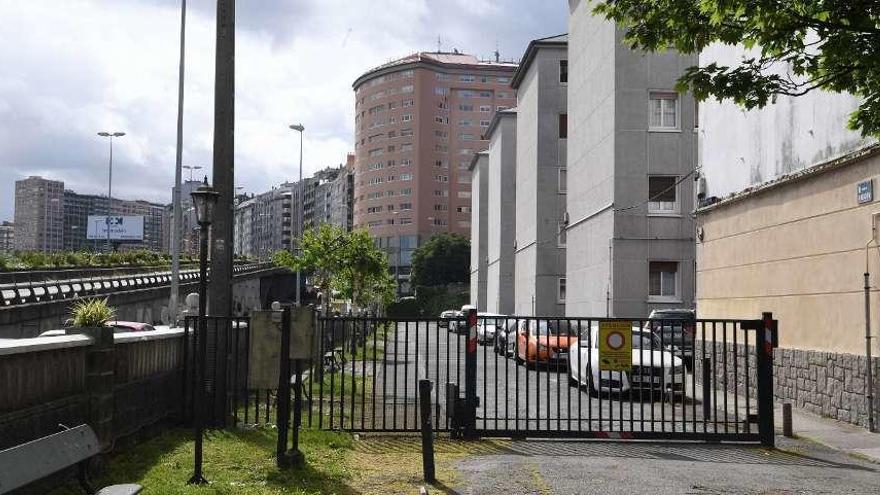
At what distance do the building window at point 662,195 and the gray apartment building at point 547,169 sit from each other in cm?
1926

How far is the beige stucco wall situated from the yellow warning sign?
16.5 feet

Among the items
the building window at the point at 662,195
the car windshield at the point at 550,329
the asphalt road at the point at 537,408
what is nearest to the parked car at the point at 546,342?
the car windshield at the point at 550,329

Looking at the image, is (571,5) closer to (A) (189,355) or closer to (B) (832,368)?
(B) (832,368)

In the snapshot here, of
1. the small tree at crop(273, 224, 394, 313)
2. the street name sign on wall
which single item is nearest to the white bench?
the small tree at crop(273, 224, 394, 313)

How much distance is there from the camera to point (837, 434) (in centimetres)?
1350

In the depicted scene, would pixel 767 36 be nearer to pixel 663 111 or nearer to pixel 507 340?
pixel 507 340

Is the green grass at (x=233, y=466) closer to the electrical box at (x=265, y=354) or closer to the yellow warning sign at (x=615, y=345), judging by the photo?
the electrical box at (x=265, y=354)

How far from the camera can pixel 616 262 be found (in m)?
35.5

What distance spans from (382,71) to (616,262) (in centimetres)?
11544

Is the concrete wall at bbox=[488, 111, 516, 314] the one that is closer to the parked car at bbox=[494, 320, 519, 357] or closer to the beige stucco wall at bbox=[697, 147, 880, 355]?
the parked car at bbox=[494, 320, 519, 357]

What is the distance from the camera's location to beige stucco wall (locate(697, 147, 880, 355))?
15078 mm

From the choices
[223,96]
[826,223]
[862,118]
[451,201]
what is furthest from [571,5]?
[451,201]

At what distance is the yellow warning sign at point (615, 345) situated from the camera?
11.9 m

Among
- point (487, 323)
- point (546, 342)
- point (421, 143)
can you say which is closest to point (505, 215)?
point (487, 323)
